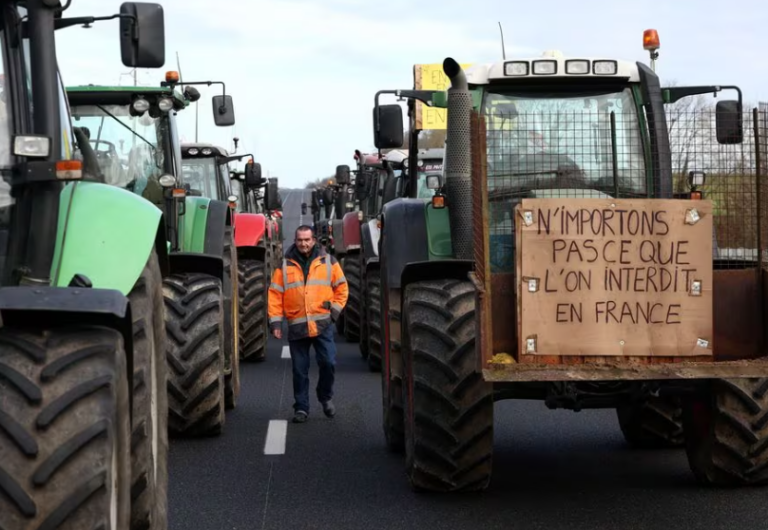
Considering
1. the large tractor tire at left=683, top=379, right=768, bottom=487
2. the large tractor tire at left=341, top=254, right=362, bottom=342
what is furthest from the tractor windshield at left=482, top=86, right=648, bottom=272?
the large tractor tire at left=341, top=254, right=362, bottom=342

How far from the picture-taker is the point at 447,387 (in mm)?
7941

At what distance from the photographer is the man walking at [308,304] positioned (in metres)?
12.5

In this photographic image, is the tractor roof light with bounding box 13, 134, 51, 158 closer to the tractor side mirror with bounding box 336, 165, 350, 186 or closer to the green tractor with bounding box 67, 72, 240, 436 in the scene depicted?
the green tractor with bounding box 67, 72, 240, 436

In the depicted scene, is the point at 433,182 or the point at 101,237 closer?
the point at 101,237

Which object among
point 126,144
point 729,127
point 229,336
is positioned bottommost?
point 229,336

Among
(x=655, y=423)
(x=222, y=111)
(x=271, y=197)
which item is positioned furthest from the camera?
(x=271, y=197)

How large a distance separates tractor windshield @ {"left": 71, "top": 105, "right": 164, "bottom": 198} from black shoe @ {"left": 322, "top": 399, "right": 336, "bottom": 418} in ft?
7.89

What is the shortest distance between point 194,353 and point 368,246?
21.3 feet

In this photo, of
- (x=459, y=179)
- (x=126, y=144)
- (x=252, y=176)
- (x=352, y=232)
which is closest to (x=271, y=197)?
(x=352, y=232)

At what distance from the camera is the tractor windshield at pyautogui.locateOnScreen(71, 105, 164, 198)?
10.9m

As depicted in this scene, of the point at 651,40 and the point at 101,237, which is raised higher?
the point at 651,40

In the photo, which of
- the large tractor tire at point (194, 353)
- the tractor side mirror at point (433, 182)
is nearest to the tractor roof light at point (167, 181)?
the large tractor tire at point (194, 353)

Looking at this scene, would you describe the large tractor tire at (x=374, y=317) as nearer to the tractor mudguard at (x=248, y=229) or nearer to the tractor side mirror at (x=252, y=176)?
the tractor mudguard at (x=248, y=229)

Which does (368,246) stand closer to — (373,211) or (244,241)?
(244,241)
